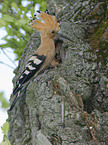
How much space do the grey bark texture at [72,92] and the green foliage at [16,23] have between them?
0.23 meters

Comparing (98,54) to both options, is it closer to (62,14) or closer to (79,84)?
(79,84)

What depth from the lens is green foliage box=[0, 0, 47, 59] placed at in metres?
2.26

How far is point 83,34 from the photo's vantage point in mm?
2152

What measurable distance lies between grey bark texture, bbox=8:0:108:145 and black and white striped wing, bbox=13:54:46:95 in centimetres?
11

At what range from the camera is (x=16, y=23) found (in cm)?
228

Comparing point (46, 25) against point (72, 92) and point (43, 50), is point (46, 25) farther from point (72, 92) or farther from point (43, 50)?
point (72, 92)

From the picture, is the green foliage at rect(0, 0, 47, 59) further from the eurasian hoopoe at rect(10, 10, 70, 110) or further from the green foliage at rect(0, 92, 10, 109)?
the green foliage at rect(0, 92, 10, 109)

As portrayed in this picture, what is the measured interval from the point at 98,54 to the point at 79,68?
0.86ft

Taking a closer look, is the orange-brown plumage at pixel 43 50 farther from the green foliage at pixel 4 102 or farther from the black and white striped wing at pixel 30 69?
the green foliage at pixel 4 102

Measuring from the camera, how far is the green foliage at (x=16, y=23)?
2260 millimetres

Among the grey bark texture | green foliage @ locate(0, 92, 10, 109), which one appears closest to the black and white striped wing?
the grey bark texture

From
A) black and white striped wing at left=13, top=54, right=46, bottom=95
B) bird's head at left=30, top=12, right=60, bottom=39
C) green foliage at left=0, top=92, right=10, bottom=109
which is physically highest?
bird's head at left=30, top=12, right=60, bottom=39

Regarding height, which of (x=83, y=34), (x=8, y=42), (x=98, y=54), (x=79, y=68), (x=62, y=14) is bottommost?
(x=79, y=68)

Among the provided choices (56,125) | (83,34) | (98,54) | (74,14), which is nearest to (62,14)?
(74,14)
